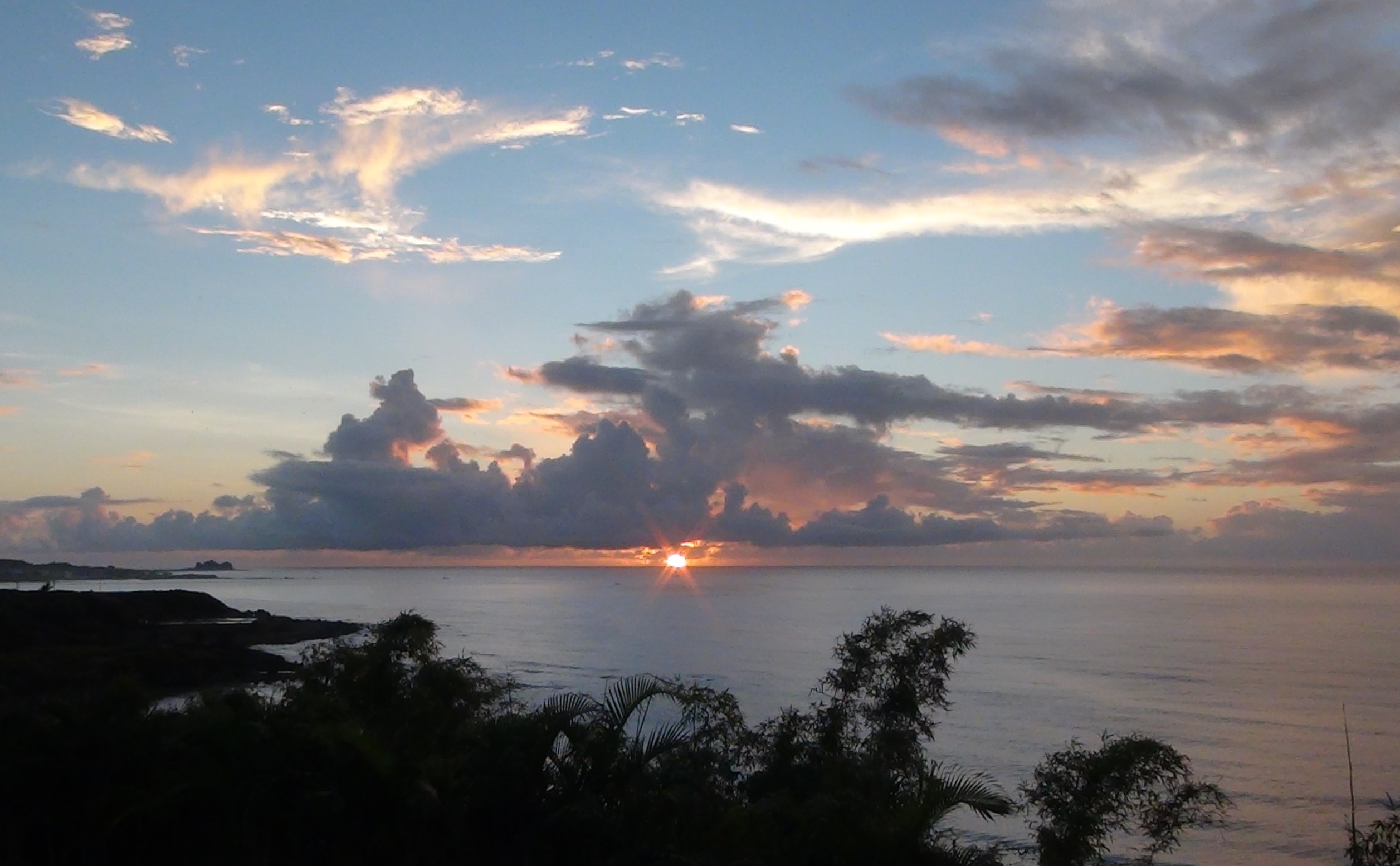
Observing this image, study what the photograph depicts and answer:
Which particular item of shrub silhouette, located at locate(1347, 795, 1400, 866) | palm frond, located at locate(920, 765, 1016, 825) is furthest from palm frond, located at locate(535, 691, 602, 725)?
shrub silhouette, located at locate(1347, 795, 1400, 866)

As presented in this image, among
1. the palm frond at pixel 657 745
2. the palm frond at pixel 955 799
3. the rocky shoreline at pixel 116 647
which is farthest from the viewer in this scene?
the rocky shoreline at pixel 116 647

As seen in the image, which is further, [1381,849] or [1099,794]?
[1099,794]

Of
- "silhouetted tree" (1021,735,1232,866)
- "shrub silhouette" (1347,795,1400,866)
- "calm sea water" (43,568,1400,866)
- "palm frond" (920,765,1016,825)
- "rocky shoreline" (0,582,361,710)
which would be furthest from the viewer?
"rocky shoreline" (0,582,361,710)

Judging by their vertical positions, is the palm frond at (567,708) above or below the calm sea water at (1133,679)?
above

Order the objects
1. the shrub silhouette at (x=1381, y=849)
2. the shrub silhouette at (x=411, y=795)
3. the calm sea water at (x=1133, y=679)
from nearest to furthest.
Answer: the shrub silhouette at (x=411, y=795), the shrub silhouette at (x=1381, y=849), the calm sea water at (x=1133, y=679)

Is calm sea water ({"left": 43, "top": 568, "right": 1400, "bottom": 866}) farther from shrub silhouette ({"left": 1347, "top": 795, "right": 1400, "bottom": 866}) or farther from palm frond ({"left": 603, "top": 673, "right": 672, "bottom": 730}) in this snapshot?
palm frond ({"left": 603, "top": 673, "right": 672, "bottom": 730})

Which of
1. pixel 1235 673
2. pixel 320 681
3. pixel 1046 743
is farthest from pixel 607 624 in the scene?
pixel 320 681

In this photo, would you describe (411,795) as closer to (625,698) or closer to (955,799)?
(625,698)

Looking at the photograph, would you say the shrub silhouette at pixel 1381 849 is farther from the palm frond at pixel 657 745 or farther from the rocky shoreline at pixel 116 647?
the rocky shoreline at pixel 116 647

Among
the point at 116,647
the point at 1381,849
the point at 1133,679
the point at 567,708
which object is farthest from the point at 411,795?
the point at 1133,679

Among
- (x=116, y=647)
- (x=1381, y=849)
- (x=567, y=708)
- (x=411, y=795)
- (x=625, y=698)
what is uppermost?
(x=625, y=698)

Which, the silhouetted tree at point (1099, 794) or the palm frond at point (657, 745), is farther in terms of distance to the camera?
the silhouetted tree at point (1099, 794)

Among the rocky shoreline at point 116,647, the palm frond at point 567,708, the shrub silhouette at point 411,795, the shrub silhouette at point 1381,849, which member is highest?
the palm frond at point 567,708

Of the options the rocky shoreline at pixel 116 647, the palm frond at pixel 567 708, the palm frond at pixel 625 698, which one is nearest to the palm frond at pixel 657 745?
the palm frond at pixel 625 698
